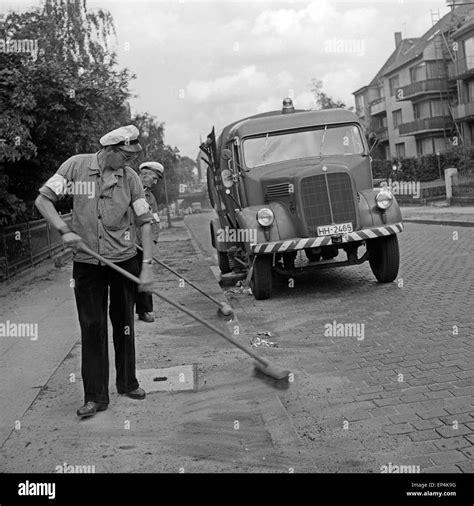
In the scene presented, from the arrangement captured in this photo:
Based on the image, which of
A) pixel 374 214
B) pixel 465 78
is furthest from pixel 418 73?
pixel 374 214

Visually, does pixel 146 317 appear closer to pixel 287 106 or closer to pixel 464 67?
pixel 287 106

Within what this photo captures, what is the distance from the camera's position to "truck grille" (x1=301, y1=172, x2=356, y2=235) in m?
9.14

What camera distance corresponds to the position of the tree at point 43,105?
34.0ft

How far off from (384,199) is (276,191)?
161 centimetres

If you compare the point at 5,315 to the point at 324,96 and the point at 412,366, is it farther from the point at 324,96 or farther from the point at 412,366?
the point at 324,96

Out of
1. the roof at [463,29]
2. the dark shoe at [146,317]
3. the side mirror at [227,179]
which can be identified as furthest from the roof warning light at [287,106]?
the roof at [463,29]

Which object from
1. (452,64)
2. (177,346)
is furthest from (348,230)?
(452,64)

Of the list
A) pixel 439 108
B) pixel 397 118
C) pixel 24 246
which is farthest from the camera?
pixel 397 118

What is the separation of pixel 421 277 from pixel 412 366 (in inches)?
194

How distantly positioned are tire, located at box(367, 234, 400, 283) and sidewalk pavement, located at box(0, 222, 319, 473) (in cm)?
375

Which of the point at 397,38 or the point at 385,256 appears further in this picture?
the point at 397,38

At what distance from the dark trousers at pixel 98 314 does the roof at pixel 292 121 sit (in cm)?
624

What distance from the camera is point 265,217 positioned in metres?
9.27

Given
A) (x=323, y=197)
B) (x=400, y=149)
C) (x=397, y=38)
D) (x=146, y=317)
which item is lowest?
(x=146, y=317)
